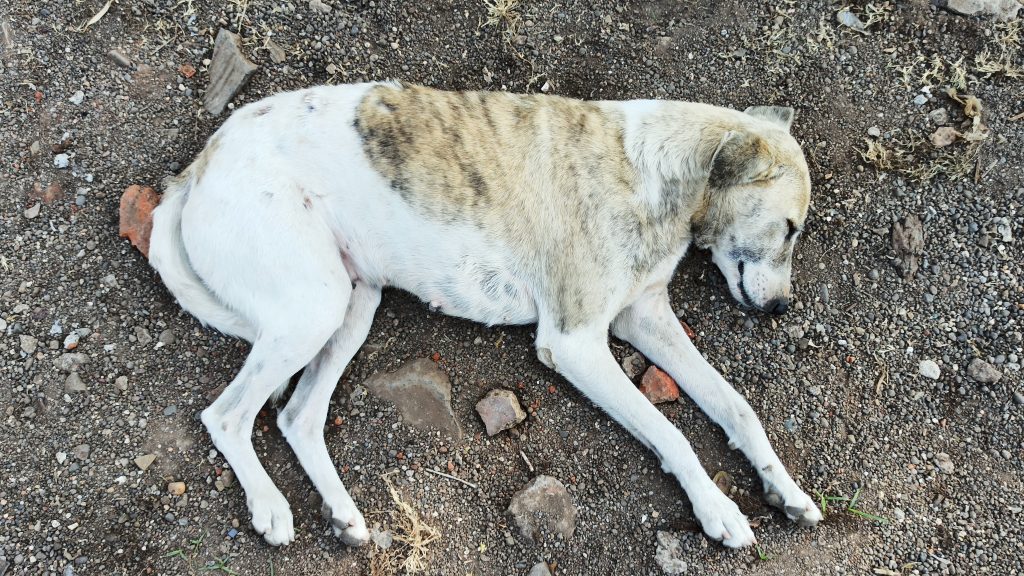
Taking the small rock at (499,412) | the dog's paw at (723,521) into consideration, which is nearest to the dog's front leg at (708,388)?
the dog's paw at (723,521)

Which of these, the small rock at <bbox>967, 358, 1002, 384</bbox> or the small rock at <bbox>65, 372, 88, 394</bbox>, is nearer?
the small rock at <bbox>65, 372, 88, 394</bbox>

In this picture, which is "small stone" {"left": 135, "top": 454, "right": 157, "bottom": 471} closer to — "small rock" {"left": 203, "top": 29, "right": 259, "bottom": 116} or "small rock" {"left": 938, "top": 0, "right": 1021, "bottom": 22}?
"small rock" {"left": 203, "top": 29, "right": 259, "bottom": 116}

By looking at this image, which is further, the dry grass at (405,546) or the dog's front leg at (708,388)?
the dog's front leg at (708,388)

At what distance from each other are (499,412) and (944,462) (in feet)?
7.99

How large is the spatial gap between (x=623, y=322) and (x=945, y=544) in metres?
2.00

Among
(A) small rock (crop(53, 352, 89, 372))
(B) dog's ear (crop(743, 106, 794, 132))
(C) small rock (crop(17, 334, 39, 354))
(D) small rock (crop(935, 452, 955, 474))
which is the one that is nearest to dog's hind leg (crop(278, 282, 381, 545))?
(A) small rock (crop(53, 352, 89, 372))

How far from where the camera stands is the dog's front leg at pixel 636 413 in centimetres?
364

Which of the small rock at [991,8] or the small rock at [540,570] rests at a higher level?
the small rock at [991,8]

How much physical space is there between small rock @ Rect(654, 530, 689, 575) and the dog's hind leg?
1.48 m

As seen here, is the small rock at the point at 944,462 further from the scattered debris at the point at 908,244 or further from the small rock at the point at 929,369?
the scattered debris at the point at 908,244

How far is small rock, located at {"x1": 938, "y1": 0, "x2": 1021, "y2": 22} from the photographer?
15.4 ft

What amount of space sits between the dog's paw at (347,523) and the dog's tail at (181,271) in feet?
3.21

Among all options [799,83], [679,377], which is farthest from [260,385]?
[799,83]

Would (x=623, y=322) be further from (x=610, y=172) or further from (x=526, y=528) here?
(x=526, y=528)
